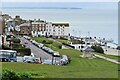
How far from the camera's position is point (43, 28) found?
28.4m

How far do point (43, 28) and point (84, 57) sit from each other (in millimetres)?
17011

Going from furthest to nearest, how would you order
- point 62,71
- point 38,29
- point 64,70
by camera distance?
point 38,29, point 64,70, point 62,71

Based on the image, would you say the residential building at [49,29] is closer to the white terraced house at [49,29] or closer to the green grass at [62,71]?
the white terraced house at [49,29]

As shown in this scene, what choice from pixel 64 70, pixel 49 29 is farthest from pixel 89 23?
pixel 64 70

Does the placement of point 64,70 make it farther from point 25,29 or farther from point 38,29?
point 38,29

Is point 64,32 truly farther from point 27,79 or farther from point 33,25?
point 27,79

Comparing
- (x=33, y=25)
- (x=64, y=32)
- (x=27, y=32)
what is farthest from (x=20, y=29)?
(x=64, y=32)

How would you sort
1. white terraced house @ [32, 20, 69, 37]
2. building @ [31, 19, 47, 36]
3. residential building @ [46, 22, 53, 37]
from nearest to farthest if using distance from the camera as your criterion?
building @ [31, 19, 47, 36]
white terraced house @ [32, 20, 69, 37]
residential building @ [46, 22, 53, 37]

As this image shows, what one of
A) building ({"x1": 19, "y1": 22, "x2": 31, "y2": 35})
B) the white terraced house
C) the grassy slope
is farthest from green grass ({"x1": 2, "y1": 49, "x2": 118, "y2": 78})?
the white terraced house

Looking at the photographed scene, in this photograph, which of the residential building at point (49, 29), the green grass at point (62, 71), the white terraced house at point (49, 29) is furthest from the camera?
the residential building at point (49, 29)

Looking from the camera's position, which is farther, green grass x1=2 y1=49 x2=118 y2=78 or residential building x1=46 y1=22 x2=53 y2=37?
residential building x1=46 y1=22 x2=53 y2=37

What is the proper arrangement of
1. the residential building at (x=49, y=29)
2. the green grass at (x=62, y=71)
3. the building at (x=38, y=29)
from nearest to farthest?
the green grass at (x=62, y=71) → the building at (x=38, y=29) → the residential building at (x=49, y=29)

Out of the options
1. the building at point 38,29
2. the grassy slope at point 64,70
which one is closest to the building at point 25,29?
the building at point 38,29

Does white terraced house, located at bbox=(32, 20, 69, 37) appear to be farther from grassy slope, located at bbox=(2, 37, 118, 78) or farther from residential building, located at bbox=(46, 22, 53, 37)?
grassy slope, located at bbox=(2, 37, 118, 78)
